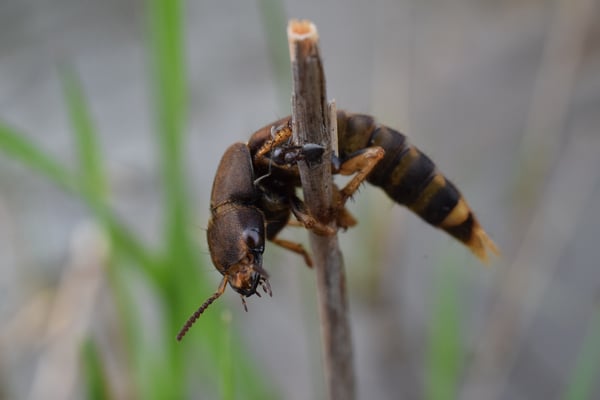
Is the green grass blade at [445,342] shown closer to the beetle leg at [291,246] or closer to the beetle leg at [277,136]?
the beetle leg at [291,246]

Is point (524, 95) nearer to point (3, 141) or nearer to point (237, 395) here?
point (237, 395)

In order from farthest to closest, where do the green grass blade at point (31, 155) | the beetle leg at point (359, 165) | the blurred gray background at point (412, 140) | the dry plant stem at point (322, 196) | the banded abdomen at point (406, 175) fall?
the blurred gray background at point (412, 140)
the green grass blade at point (31, 155)
the banded abdomen at point (406, 175)
the beetle leg at point (359, 165)
the dry plant stem at point (322, 196)

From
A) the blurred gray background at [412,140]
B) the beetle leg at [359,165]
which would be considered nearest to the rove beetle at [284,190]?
the beetle leg at [359,165]

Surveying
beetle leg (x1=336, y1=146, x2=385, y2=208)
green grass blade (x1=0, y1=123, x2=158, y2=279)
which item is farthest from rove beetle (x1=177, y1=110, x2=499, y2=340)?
green grass blade (x1=0, y1=123, x2=158, y2=279)

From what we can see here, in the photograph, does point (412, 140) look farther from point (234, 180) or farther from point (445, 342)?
point (234, 180)

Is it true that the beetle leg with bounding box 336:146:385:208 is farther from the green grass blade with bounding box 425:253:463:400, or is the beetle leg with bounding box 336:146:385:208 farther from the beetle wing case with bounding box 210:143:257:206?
the green grass blade with bounding box 425:253:463:400
